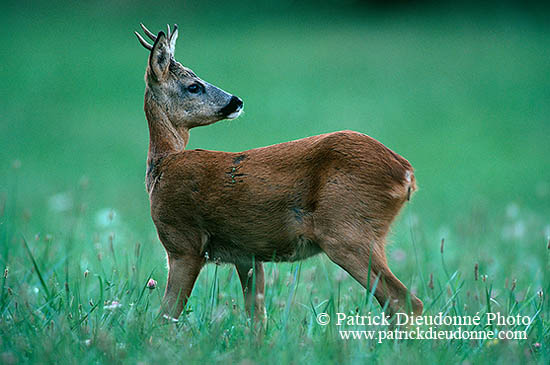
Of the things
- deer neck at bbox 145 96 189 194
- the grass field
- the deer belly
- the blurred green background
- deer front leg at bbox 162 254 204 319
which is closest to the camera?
the grass field

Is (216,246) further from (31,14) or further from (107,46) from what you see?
(31,14)

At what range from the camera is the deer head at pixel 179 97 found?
4777 millimetres

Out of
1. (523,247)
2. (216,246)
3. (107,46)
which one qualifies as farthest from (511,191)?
(107,46)

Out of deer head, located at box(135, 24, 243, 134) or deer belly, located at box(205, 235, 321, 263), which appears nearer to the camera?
deer belly, located at box(205, 235, 321, 263)

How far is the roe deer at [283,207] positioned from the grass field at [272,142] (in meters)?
0.19

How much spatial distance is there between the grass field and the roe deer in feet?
0.63

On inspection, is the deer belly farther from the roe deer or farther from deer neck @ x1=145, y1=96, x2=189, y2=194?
deer neck @ x1=145, y1=96, x2=189, y2=194

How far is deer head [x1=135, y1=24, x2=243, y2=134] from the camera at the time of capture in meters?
4.78

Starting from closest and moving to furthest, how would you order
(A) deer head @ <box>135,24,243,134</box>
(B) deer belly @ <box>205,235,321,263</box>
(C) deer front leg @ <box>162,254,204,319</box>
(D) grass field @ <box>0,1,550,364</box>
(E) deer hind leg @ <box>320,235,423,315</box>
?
(D) grass field @ <box>0,1,550,364</box>
(E) deer hind leg @ <box>320,235,423,315</box>
(B) deer belly @ <box>205,235,321,263</box>
(C) deer front leg @ <box>162,254,204,319</box>
(A) deer head @ <box>135,24,243,134</box>

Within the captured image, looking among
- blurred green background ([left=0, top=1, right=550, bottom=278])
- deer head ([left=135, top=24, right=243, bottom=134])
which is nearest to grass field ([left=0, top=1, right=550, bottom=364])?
blurred green background ([left=0, top=1, right=550, bottom=278])

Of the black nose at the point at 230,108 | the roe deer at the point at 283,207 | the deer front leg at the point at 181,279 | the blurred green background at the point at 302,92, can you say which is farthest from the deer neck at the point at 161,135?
the blurred green background at the point at 302,92

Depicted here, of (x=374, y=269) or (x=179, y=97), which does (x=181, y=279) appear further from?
(x=179, y=97)

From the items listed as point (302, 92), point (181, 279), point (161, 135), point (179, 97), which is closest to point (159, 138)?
point (161, 135)

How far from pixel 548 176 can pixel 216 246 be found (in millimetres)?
10178
